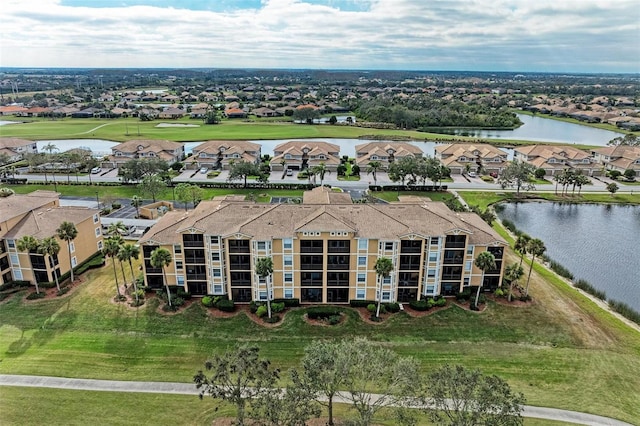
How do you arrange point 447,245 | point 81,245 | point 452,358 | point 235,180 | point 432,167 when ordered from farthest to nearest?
point 235,180 → point 432,167 → point 81,245 → point 447,245 → point 452,358

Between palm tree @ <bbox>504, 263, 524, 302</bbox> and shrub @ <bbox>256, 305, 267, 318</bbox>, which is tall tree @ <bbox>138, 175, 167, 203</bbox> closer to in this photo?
shrub @ <bbox>256, 305, 267, 318</bbox>

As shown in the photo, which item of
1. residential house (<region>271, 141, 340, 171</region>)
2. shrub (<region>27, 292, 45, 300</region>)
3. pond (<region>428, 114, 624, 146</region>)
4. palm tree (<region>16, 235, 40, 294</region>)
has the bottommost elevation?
shrub (<region>27, 292, 45, 300</region>)

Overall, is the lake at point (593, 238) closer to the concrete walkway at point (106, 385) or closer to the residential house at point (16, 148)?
the concrete walkway at point (106, 385)

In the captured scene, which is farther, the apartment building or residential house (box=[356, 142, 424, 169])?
residential house (box=[356, 142, 424, 169])

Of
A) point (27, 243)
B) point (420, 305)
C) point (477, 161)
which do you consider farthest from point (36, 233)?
point (477, 161)

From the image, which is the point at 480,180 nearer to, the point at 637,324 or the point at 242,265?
the point at 637,324

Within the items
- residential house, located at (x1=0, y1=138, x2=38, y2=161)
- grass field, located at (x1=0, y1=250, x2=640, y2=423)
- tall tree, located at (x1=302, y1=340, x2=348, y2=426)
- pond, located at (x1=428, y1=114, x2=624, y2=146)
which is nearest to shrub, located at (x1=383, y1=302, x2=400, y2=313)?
grass field, located at (x1=0, y1=250, x2=640, y2=423)

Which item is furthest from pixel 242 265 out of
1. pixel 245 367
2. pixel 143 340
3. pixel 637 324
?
pixel 637 324

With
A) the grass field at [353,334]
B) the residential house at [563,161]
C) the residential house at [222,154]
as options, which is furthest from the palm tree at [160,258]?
the residential house at [563,161]
